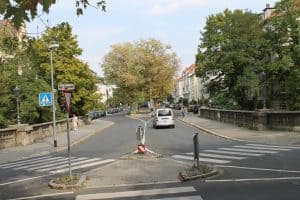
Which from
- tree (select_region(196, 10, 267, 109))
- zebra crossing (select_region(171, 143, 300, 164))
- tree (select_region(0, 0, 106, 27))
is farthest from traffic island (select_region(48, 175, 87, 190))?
tree (select_region(196, 10, 267, 109))

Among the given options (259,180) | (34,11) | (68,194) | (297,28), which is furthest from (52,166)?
(297,28)

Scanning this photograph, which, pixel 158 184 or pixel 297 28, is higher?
pixel 297 28

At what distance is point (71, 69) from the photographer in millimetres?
57531

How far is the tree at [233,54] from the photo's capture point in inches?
2303

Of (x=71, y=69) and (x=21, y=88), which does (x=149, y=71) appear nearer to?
(x=71, y=69)

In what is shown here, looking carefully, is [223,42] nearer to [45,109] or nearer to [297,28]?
[297,28]

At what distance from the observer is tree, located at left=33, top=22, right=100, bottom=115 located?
5734cm

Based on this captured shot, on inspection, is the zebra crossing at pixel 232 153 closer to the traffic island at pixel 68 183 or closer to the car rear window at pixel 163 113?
the traffic island at pixel 68 183

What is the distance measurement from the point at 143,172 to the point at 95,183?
82.2 inches

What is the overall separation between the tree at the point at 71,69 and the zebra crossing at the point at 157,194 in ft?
149

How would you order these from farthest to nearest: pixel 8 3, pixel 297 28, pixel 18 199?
pixel 297 28 < pixel 18 199 < pixel 8 3

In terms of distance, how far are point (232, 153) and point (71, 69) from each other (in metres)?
39.2

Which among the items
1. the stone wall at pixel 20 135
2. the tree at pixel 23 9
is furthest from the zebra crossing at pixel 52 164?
the tree at pixel 23 9

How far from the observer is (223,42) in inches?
2457
